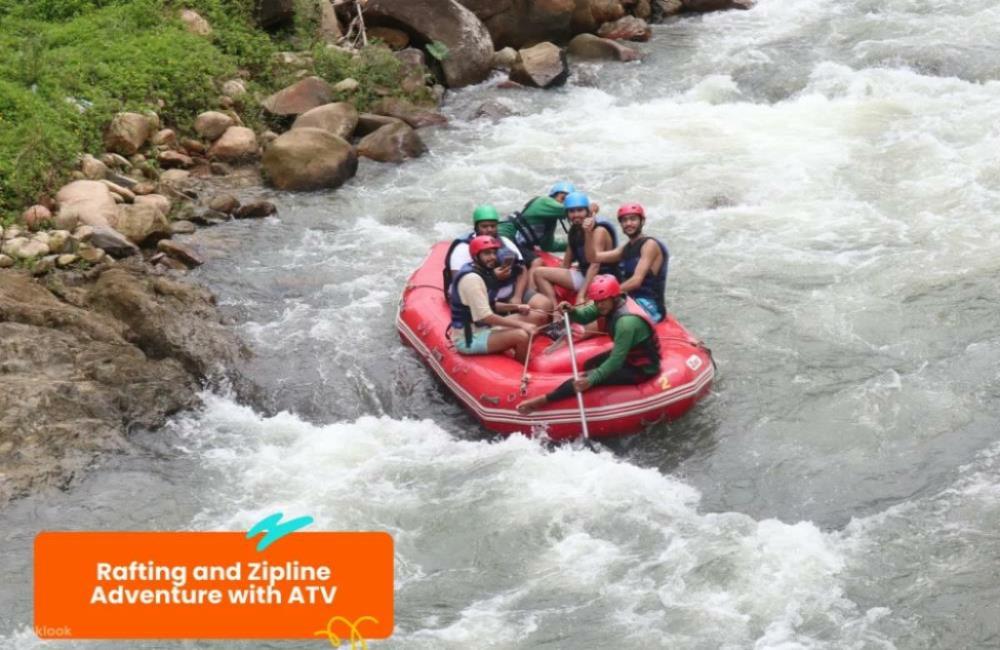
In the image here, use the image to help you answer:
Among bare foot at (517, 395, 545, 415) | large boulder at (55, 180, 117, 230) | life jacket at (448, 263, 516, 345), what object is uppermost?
life jacket at (448, 263, 516, 345)

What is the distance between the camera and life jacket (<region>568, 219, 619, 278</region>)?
9859mm

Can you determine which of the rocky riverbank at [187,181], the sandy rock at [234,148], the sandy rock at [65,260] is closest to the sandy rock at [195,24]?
the rocky riverbank at [187,181]

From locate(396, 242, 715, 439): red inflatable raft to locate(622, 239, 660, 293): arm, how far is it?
362 millimetres

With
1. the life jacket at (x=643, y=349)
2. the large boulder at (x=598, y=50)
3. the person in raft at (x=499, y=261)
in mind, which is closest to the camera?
the life jacket at (x=643, y=349)

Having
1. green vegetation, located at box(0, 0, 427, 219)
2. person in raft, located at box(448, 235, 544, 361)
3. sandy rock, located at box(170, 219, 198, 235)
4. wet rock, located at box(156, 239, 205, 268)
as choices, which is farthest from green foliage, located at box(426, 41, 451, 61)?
person in raft, located at box(448, 235, 544, 361)

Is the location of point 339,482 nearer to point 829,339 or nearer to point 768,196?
point 829,339

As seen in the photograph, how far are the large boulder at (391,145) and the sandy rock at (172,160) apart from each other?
1.86 m

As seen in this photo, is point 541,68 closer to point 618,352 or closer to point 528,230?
point 528,230

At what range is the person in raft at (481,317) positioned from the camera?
9359mm

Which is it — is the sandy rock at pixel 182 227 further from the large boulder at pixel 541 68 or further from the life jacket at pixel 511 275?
the large boulder at pixel 541 68

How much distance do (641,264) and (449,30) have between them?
752cm

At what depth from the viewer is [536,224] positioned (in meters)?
10.5

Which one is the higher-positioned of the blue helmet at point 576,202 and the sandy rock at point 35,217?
the blue helmet at point 576,202

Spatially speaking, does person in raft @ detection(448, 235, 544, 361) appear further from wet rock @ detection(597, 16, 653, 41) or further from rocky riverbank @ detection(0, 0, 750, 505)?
wet rock @ detection(597, 16, 653, 41)
